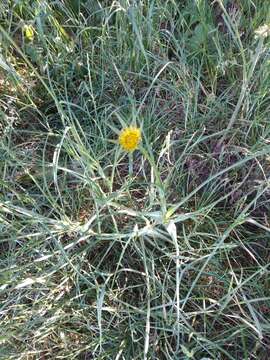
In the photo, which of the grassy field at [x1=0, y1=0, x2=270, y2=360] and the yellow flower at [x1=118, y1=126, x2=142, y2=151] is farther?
Answer: the grassy field at [x1=0, y1=0, x2=270, y2=360]

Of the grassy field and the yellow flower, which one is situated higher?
the yellow flower

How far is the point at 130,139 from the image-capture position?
2.32 ft

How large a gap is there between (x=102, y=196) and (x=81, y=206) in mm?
153

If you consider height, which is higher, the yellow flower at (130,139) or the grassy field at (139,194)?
the yellow flower at (130,139)

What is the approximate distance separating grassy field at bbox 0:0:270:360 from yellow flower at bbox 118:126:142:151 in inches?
1.9

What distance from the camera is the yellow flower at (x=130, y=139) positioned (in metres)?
0.70

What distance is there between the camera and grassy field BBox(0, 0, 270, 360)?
2.74ft

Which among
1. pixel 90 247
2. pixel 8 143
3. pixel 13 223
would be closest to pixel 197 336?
pixel 90 247

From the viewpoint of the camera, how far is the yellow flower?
70 centimetres

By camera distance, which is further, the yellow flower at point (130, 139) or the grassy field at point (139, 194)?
the grassy field at point (139, 194)

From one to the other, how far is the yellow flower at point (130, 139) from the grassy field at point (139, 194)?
5 cm

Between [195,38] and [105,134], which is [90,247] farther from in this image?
[195,38]

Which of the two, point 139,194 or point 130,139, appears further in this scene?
point 139,194

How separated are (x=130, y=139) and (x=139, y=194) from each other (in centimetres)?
28
